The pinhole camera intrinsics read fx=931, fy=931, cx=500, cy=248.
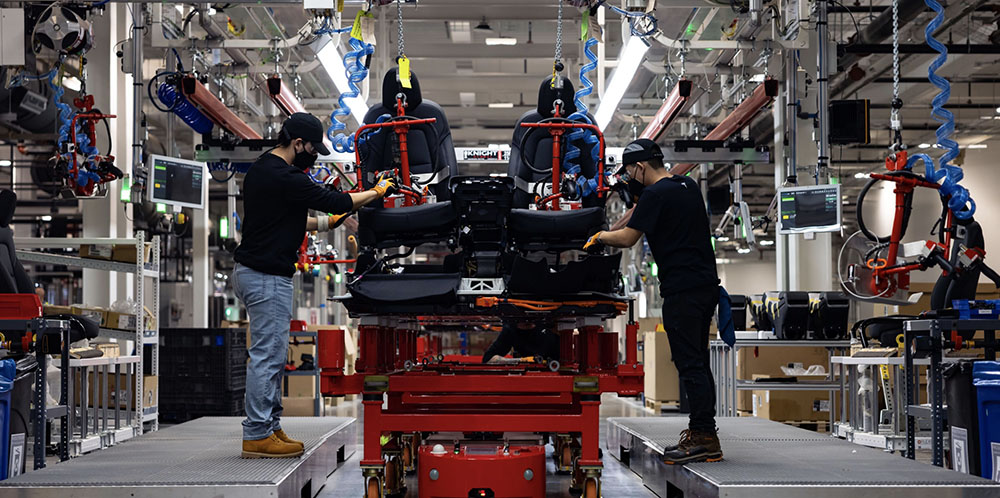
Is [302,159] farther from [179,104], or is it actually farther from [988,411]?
[179,104]

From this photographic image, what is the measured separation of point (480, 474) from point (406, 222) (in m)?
1.25

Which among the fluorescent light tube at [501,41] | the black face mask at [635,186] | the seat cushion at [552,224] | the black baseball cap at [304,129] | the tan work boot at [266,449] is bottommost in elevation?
the tan work boot at [266,449]

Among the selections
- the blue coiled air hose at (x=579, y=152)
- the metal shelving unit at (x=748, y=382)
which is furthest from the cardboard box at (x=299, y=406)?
the blue coiled air hose at (x=579, y=152)

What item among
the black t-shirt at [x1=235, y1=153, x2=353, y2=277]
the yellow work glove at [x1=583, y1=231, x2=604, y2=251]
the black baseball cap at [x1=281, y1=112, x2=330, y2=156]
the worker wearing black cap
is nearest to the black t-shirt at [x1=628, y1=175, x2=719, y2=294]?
the yellow work glove at [x1=583, y1=231, x2=604, y2=251]

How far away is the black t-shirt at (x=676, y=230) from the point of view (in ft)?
13.6

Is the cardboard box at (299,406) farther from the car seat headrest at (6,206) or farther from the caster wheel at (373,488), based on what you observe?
the caster wheel at (373,488)

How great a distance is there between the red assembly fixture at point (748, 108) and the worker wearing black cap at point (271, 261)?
178 inches

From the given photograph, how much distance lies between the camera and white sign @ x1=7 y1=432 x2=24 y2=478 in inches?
163

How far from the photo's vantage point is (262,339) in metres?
4.10

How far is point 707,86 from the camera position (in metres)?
9.59

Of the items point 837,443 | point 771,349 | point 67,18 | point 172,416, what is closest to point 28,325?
point 67,18

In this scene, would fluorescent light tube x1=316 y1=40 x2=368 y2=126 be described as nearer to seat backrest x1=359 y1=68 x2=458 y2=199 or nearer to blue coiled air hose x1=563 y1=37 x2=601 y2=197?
seat backrest x1=359 y1=68 x2=458 y2=199

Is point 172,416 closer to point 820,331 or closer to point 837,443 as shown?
point 820,331

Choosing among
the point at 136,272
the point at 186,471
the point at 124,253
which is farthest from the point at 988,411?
the point at 124,253
